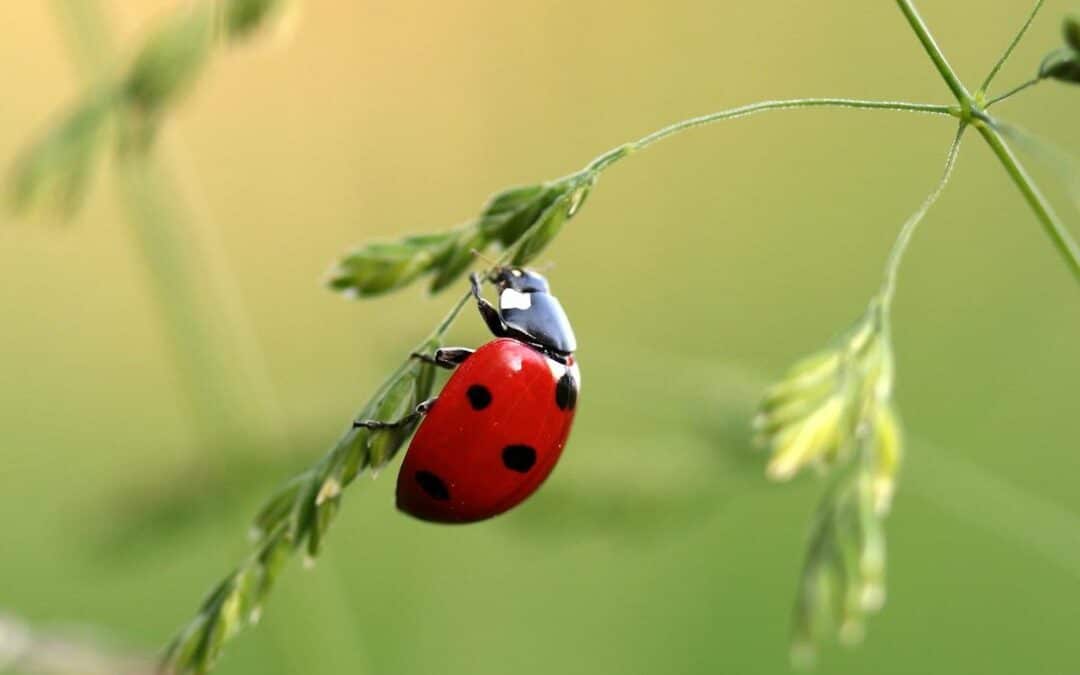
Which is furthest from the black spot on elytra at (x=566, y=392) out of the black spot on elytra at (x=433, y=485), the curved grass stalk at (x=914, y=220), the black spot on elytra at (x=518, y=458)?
the curved grass stalk at (x=914, y=220)

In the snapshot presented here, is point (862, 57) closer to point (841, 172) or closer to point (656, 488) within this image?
point (841, 172)

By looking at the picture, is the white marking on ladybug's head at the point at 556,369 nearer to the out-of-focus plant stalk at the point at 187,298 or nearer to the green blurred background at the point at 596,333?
the green blurred background at the point at 596,333

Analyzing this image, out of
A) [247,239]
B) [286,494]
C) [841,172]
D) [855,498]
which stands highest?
[841,172]

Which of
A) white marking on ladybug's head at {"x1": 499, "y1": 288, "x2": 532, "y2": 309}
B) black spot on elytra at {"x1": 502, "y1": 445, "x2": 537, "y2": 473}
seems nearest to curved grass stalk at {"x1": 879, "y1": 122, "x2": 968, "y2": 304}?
black spot on elytra at {"x1": 502, "y1": 445, "x2": 537, "y2": 473}

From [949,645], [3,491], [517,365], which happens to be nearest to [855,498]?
[517,365]

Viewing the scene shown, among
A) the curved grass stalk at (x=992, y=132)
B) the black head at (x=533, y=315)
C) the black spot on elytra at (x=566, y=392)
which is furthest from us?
the black head at (x=533, y=315)

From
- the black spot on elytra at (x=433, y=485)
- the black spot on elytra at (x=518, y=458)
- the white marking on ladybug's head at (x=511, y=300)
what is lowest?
the black spot on elytra at (x=433, y=485)
